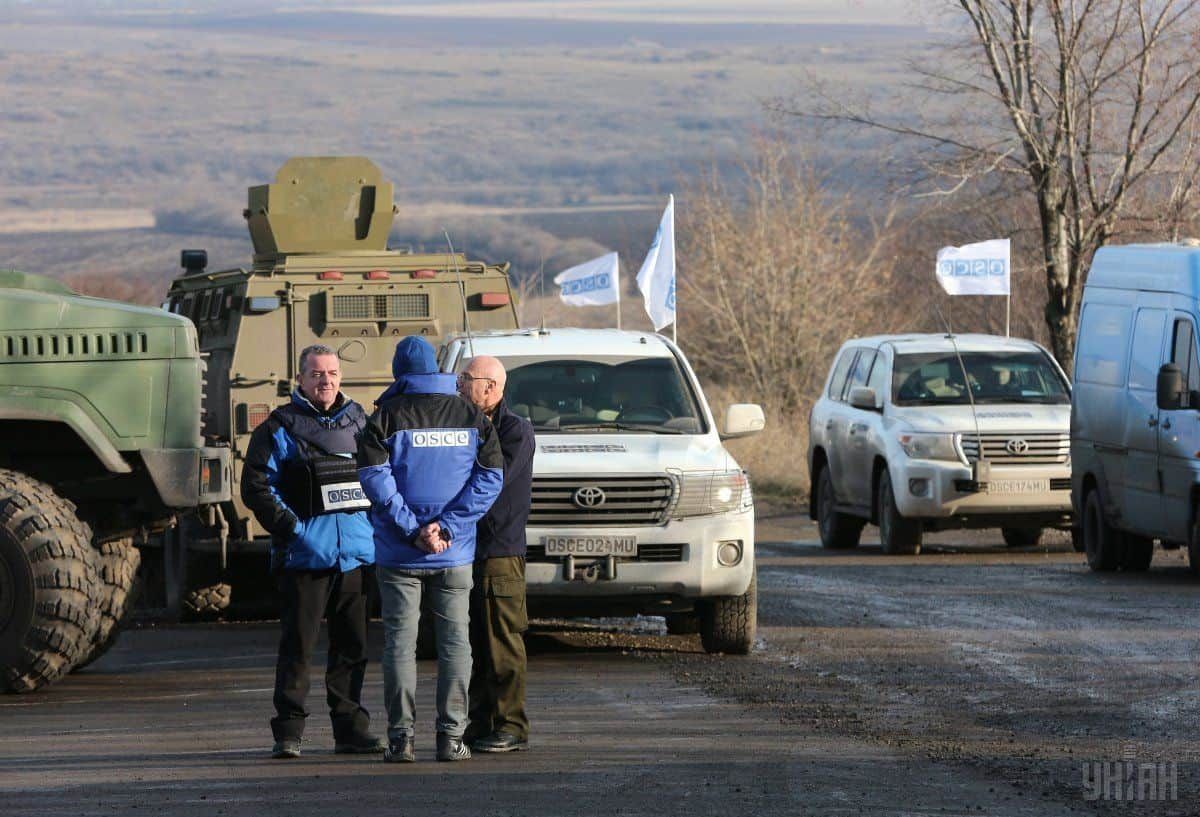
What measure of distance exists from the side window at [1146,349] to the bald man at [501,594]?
839 centimetres

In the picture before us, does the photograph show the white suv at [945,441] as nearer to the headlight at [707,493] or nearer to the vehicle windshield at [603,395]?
the vehicle windshield at [603,395]

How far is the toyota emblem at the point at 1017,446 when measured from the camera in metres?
19.5

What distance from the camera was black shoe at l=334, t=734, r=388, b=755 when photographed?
31.6 ft

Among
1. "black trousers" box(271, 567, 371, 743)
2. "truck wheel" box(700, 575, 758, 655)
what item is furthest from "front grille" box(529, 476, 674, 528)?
"black trousers" box(271, 567, 371, 743)

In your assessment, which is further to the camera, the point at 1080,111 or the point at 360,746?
the point at 1080,111

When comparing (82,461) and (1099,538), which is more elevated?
(82,461)

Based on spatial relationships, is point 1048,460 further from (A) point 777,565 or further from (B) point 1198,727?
(B) point 1198,727

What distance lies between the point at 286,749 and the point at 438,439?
145 centimetres

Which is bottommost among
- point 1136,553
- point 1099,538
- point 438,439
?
point 1136,553

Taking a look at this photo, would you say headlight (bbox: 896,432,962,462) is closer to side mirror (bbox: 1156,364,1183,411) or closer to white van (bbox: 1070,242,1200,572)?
white van (bbox: 1070,242,1200,572)

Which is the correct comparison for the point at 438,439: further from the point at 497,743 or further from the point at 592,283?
the point at 592,283

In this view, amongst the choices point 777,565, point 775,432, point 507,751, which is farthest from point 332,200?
point 775,432

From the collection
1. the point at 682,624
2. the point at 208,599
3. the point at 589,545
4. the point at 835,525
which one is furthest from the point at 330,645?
the point at 835,525

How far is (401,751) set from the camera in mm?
9305
